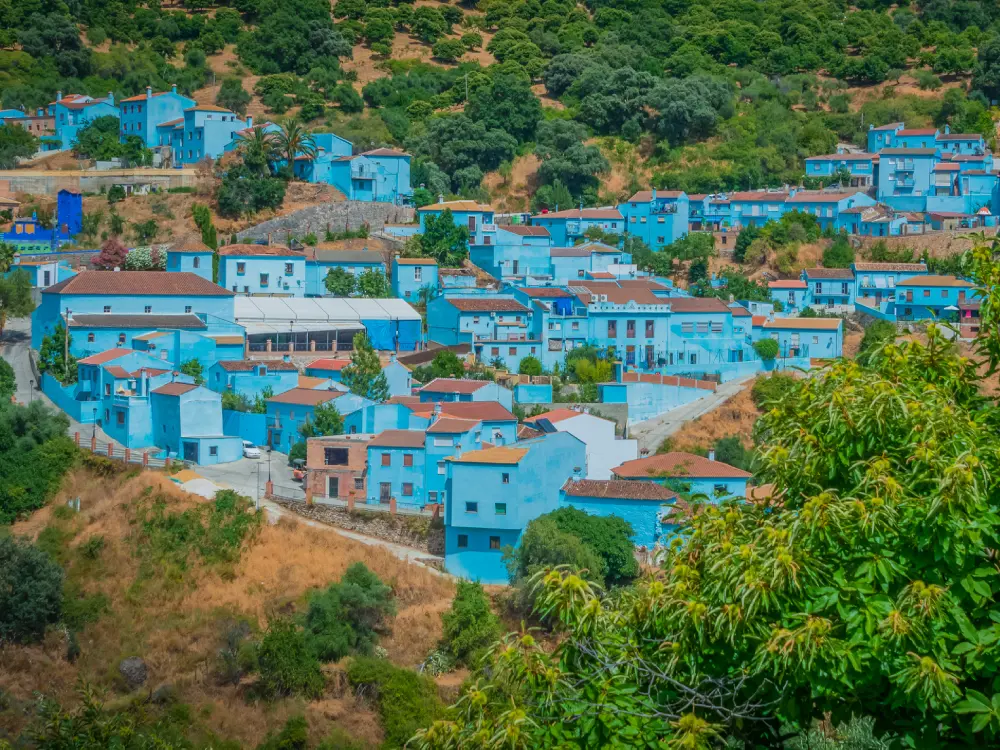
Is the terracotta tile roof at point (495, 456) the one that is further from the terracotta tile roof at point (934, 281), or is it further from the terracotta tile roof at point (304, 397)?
the terracotta tile roof at point (934, 281)

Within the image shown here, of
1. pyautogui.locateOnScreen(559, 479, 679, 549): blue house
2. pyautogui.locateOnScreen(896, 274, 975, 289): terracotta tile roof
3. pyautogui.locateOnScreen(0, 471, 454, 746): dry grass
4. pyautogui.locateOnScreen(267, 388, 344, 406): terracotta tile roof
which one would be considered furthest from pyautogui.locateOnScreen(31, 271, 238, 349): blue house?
pyautogui.locateOnScreen(896, 274, 975, 289): terracotta tile roof

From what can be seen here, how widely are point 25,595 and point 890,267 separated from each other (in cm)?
3122

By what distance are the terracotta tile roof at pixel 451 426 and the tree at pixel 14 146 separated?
103 ft

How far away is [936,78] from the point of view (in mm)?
69562

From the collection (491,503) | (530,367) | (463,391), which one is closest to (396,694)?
(491,503)

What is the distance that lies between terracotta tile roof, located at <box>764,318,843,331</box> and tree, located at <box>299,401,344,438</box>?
15.5m

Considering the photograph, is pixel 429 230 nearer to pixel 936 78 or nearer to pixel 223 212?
pixel 223 212

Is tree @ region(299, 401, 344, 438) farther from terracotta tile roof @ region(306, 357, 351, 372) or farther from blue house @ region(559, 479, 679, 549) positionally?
blue house @ region(559, 479, 679, 549)

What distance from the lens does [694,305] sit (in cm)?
4362

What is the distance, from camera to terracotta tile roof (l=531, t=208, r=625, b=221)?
53188 mm

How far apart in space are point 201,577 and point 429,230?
21067mm

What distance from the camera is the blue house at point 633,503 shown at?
3094 centimetres

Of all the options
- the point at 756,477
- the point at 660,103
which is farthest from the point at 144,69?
the point at 756,477

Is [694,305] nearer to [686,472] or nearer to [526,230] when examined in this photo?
[526,230]
